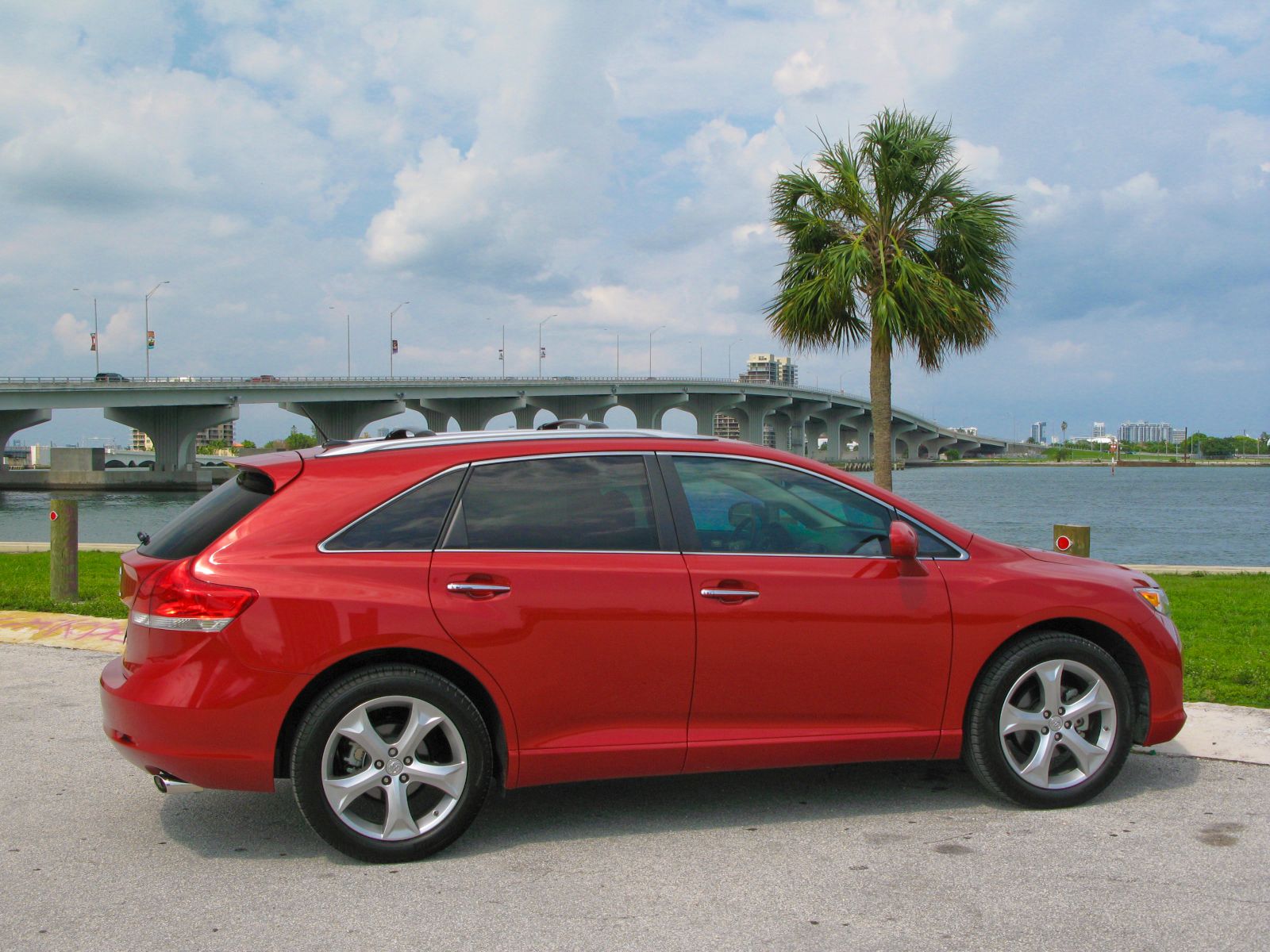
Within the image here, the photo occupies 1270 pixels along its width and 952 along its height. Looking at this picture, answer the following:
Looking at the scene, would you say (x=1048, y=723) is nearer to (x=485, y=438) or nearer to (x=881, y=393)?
(x=485, y=438)

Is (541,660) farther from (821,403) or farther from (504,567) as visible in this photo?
(821,403)

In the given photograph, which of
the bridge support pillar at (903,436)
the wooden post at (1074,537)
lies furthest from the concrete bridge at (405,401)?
the wooden post at (1074,537)

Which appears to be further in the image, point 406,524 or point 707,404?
point 707,404

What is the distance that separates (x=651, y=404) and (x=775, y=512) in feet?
262

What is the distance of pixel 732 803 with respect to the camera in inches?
185

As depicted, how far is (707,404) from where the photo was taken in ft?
282

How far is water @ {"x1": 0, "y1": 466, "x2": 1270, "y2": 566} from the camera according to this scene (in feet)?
94.7

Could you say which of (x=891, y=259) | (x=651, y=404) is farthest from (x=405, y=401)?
(x=891, y=259)

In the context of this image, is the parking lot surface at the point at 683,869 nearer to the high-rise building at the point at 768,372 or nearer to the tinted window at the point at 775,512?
the tinted window at the point at 775,512

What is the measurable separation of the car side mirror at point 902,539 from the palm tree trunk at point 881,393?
41.1ft

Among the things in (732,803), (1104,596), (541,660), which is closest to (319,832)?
(541,660)

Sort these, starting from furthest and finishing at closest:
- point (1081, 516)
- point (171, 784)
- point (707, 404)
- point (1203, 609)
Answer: point (707, 404) → point (1081, 516) → point (1203, 609) → point (171, 784)

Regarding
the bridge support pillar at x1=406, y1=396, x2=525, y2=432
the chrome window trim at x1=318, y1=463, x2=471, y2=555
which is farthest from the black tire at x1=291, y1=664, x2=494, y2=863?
the bridge support pillar at x1=406, y1=396, x2=525, y2=432

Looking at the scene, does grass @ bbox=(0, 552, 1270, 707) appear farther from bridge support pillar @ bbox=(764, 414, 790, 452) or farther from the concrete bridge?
bridge support pillar @ bbox=(764, 414, 790, 452)
